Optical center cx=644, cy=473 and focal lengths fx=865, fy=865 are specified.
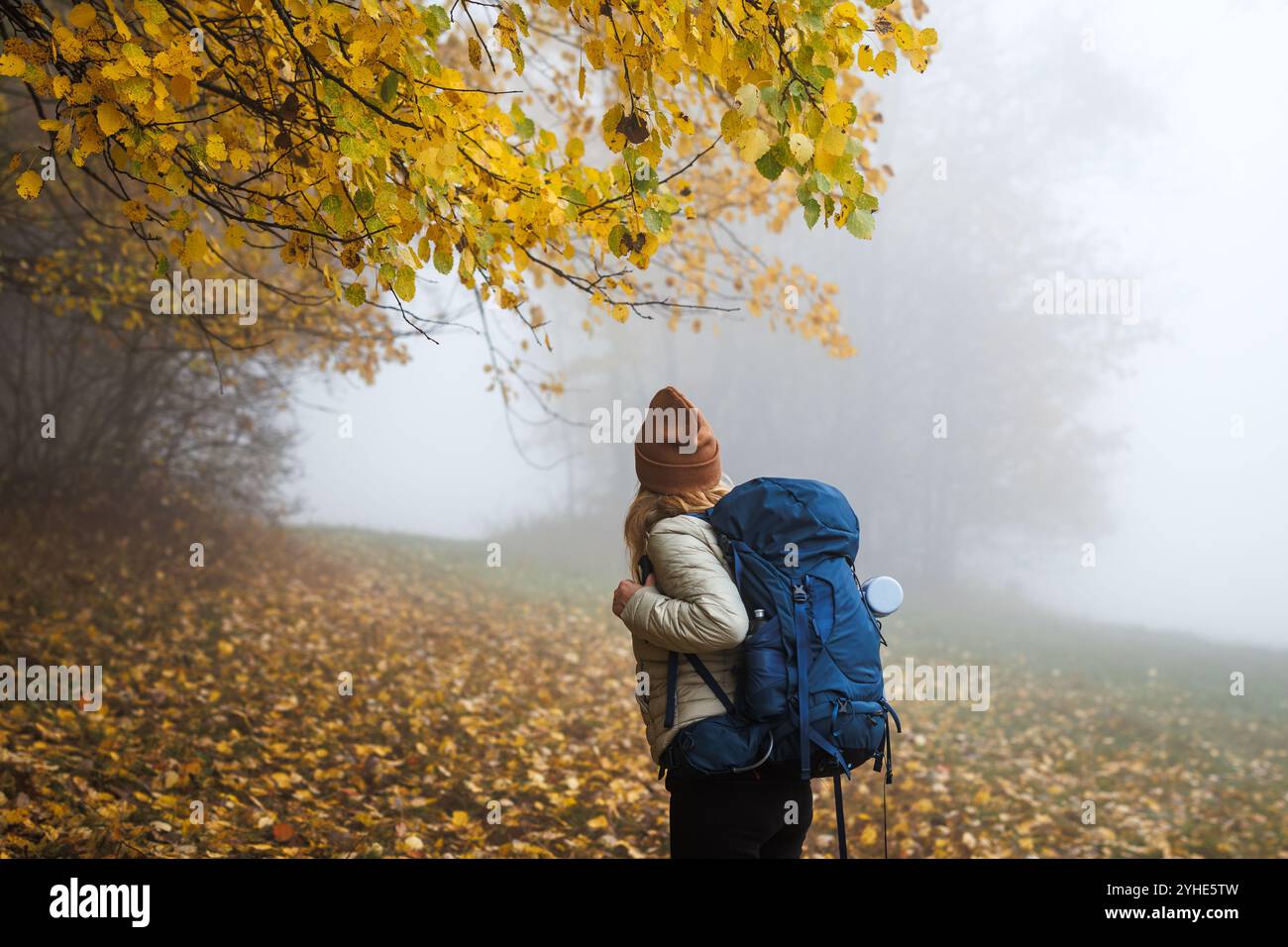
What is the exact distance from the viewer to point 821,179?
7.96ft

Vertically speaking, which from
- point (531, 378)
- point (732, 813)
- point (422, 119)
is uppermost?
point (531, 378)

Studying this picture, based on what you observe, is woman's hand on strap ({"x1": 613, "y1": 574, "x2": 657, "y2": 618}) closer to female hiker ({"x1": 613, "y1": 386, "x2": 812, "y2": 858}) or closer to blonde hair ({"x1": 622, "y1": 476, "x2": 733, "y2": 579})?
female hiker ({"x1": 613, "y1": 386, "x2": 812, "y2": 858})

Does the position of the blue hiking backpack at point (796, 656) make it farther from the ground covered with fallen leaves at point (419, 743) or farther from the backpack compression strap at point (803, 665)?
the ground covered with fallen leaves at point (419, 743)

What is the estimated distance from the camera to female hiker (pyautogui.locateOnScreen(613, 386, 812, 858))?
2395 millimetres

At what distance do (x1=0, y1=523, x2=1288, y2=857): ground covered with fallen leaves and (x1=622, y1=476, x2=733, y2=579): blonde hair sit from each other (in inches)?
101

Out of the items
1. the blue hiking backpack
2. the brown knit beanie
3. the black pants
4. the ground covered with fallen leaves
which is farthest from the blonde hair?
the ground covered with fallen leaves

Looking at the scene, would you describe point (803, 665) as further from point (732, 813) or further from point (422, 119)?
point (422, 119)

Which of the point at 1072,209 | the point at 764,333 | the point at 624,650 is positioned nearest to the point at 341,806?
the point at 624,650

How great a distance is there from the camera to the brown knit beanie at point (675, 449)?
2.74 metres

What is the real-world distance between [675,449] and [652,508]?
0.21 meters

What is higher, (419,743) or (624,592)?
(624,592)

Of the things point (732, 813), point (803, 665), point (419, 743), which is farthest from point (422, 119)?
point (419, 743)

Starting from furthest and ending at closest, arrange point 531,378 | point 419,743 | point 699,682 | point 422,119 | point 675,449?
point 531,378, point 419,743, point 422,119, point 675,449, point 699,682

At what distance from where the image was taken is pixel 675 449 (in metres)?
2.76
